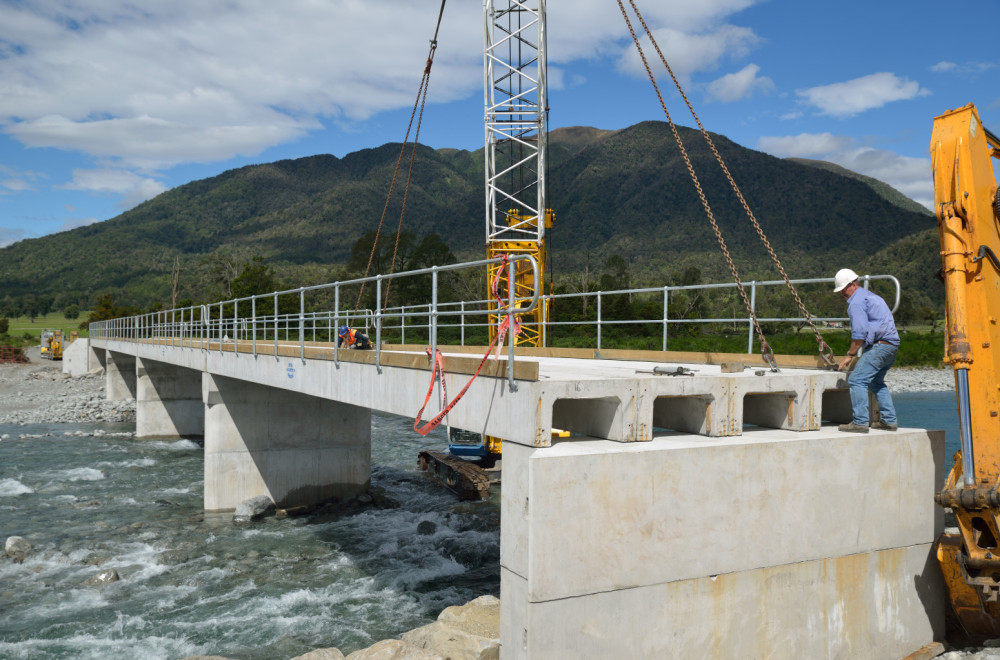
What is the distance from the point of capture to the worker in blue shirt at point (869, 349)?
7.18m

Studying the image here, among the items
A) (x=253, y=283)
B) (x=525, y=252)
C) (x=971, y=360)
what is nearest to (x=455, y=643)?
(x=971, y=360)

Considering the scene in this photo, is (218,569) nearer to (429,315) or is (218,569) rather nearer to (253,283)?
(429,315)

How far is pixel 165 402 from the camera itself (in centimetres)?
2997

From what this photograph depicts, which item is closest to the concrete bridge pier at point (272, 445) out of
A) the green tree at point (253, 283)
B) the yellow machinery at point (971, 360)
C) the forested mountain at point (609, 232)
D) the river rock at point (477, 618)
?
the river rock at point (477, 618)

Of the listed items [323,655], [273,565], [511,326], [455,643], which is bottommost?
[273,565]

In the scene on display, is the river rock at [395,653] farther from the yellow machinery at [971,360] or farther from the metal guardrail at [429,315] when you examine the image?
the yellow machinery at [971,360]

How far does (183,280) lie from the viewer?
12469 centimetres

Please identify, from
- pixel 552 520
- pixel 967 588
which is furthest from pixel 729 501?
pixel 967 588

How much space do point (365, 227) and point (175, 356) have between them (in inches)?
6073

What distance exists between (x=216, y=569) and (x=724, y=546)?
10.1 metres

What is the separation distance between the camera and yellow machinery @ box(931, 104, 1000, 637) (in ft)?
22.2

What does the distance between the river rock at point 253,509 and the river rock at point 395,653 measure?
920 centimetres

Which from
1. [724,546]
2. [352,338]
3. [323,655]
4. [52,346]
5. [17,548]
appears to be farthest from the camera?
[52,346]

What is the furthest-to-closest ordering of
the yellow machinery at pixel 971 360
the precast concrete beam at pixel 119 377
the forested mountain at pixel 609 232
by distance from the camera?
the forested mountain at pixel 609 232
the precast concrete beam at pixel 119 377
the yellow machinery at pixel 971 360
